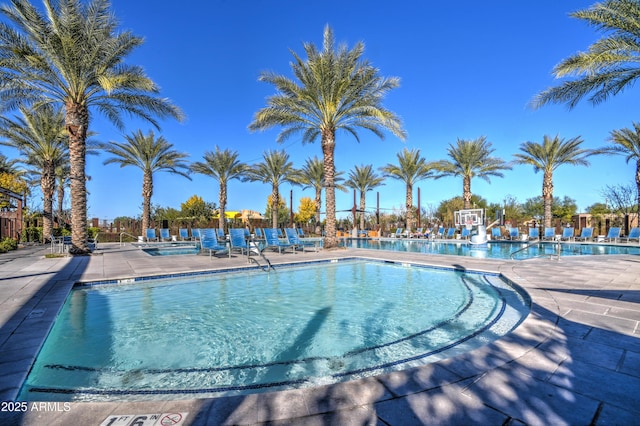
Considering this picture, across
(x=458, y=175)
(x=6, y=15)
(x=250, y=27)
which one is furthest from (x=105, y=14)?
(x=458, y=175)

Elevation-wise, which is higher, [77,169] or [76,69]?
[76,69]

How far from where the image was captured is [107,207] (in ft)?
125

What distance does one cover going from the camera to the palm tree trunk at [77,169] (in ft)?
38.5

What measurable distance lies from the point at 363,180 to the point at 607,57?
→ 22506mm

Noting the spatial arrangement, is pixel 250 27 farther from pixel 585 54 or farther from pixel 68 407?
pixel 68 407

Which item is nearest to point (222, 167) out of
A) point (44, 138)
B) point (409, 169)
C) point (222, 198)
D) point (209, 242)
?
point (222, 198)

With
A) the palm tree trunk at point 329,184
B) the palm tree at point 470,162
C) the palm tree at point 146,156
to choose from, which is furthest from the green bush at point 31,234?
the palm tree at point 470,162

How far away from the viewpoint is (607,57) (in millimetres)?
8078

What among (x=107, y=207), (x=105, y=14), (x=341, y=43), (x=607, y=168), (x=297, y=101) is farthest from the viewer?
(x=107, y=207)

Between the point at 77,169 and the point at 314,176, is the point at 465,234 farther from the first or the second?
the point at 77,169

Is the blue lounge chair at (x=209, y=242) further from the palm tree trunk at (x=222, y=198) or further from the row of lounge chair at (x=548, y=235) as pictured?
the row of lounge chair at (x=548, y=235)

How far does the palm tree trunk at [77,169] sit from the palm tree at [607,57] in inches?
625

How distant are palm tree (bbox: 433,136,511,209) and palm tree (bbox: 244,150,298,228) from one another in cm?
1242

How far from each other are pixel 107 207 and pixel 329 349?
4292 centimetres
